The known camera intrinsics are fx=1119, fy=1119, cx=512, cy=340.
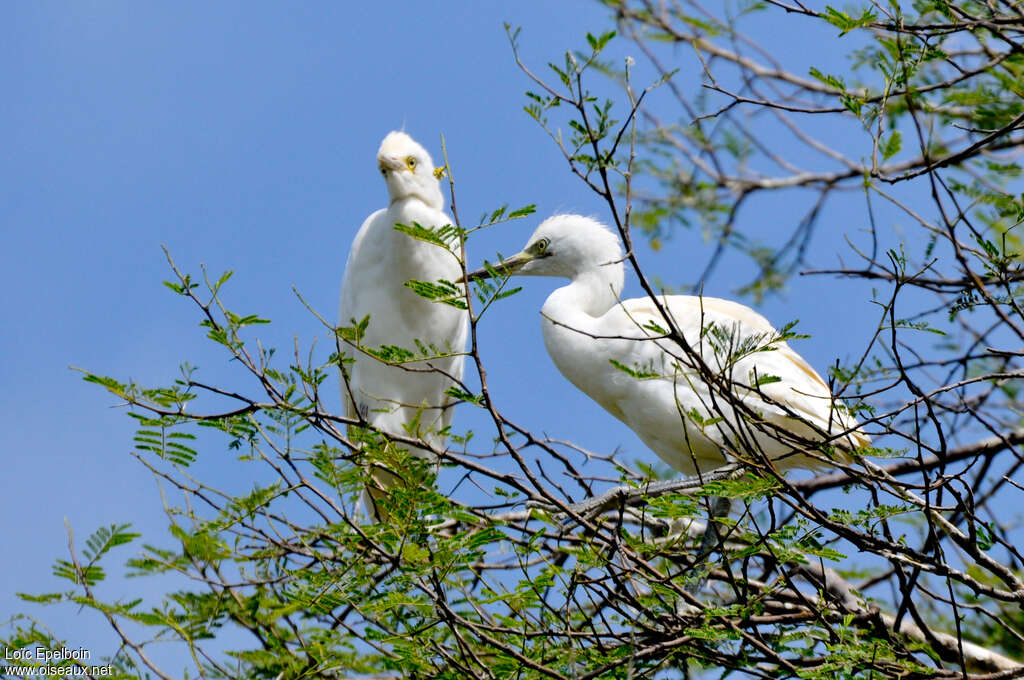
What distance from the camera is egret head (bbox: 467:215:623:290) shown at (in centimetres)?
445

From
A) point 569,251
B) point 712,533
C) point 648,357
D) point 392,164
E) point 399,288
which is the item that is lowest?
point 712,533

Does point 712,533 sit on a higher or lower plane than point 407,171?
lower

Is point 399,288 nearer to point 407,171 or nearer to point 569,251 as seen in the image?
point 407,171

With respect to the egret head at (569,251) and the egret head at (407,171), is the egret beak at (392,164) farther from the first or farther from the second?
the egret head at (569,251)

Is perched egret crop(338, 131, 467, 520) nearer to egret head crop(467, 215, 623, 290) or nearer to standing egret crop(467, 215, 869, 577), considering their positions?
egret head crop(467, 215, 623, 290)

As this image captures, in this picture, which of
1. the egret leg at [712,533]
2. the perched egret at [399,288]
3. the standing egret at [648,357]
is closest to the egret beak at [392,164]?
the perched egret at [399,288]

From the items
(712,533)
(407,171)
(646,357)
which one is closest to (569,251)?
(646,357)

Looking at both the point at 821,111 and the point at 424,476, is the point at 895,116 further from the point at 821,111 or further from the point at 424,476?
the point at 424,476

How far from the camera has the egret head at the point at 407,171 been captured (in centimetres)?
512

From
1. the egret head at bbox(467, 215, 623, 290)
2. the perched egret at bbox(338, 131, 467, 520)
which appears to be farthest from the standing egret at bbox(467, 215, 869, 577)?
the perched egret at bbox(338, 131, 467, 520)

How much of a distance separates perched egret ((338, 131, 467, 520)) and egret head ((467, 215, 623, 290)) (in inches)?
25.1

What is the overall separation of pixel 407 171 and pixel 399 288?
1.82 ft

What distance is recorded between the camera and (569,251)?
4.47m

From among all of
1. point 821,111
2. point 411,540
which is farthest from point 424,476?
point 821,111
